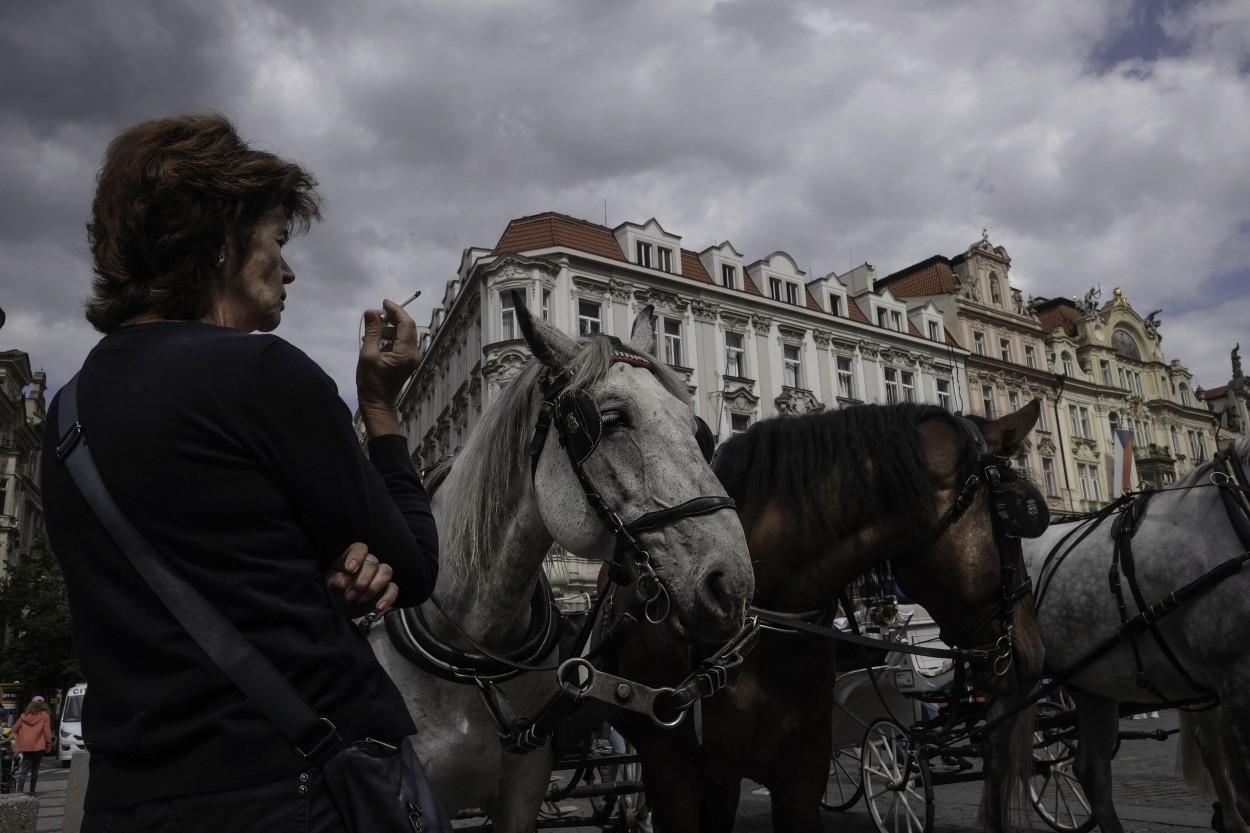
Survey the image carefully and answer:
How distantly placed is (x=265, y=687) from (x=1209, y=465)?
482 cm

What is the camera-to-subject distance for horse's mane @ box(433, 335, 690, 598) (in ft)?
8.39

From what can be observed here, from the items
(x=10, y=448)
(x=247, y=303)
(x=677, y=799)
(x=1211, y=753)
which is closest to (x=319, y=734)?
(x=247, y=303)

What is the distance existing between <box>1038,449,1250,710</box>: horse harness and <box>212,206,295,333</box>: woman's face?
423cm

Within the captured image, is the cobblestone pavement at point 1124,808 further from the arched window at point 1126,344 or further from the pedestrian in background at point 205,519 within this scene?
the arched window at point 1126,344

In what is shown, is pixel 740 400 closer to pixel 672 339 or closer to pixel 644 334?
pixel 672 339

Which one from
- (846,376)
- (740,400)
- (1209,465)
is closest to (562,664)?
(1209,465)

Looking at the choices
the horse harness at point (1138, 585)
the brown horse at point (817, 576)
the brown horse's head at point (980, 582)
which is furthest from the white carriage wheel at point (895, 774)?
the brown horse at point (817, 576)

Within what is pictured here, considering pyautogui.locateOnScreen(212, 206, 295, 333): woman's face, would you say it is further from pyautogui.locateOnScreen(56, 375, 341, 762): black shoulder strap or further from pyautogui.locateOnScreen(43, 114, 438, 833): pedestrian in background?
pyautogui.locateOnScreen(56, 375, 341, 762): black shoulder strap

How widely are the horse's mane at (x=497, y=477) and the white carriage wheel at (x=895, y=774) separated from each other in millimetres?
3969

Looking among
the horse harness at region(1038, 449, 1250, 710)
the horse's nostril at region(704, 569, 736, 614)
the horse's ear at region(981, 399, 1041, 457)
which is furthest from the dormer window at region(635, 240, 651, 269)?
the horse's nostril at region(704, 569, 736, 614)

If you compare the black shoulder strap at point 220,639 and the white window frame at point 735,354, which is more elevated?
the white window frame at point 735,354

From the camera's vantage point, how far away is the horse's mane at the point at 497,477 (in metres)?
2.56

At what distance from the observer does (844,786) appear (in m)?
8.84

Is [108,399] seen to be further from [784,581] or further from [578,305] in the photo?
[578,305]
